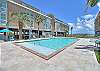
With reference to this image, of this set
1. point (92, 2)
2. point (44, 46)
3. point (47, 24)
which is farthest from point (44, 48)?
point (47, 24)

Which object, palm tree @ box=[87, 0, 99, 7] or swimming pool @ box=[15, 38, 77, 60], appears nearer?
swimming pool @ box=[15, 38, 77, 60]

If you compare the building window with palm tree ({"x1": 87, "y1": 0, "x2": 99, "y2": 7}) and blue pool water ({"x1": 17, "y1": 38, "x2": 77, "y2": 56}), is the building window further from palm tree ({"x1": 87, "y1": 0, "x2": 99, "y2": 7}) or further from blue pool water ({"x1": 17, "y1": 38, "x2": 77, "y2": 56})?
palm tree ({"x1": 87, "y1": 0, "x2": 99, "y2": 7})

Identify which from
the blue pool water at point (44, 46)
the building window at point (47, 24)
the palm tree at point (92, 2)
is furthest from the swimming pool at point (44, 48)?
the building window at point (47, 24)

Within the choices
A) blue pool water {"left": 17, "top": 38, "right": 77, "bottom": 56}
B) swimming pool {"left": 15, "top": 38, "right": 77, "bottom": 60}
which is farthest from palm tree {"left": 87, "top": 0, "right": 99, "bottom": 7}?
blue pool water {"left": 17, "top": 38, "right": 77, "bottom": 56}

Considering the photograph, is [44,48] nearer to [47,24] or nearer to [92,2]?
[92,2]

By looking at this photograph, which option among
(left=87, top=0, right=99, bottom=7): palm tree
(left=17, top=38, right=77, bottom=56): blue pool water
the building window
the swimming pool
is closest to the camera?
the swimming pool

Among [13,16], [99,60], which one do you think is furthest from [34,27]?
[99,60]

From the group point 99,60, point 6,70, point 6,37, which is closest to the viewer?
point 6,70

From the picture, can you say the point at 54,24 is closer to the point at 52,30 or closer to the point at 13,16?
the point at 52,30

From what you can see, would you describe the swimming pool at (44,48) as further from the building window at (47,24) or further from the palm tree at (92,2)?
the building window at (47,24)

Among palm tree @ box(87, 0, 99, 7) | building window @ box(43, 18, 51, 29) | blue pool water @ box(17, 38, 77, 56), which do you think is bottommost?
blue pool water @ box(17, 38, 77, 56)

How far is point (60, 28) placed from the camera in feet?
282

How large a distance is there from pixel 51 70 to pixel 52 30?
68.9 m

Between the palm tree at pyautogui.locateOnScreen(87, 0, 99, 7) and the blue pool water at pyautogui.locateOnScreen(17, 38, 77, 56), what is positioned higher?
the palm tree at pyautogui.locateOnScreen(87, 0, 99, 7)
